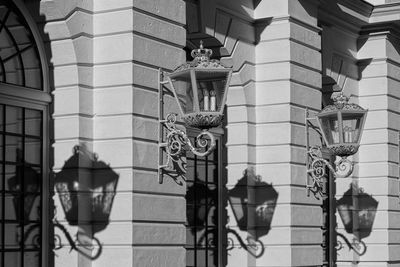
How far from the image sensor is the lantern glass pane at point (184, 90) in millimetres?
12578

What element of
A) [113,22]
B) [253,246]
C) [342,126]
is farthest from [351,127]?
[113,22]

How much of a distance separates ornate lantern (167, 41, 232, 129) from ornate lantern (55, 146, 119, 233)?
1.35m

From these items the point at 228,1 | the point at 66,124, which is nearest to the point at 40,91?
the point at 66,124

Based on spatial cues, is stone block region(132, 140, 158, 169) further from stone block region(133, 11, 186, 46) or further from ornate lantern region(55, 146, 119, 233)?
stone block region(133, 11, 186, 46)

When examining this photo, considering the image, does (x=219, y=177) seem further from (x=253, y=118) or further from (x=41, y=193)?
(x=41, y=193)

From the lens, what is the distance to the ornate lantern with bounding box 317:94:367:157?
16031mm

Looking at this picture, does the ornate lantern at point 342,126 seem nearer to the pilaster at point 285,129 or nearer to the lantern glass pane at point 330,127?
the lantern glass pane at point 330,127

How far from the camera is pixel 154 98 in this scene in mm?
13375

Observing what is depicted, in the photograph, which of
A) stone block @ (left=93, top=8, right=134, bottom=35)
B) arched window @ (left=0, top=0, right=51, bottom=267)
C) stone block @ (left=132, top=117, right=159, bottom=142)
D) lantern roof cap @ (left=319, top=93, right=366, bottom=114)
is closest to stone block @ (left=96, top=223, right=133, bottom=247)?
arched window @ (left=0, top=0, right=51, bottom=267)

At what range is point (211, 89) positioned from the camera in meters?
12.5

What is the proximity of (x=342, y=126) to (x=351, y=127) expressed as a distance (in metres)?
0.18

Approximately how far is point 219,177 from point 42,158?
4526 millimetres

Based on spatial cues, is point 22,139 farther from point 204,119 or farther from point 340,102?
point 340,102

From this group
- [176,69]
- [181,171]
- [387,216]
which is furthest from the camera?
[387,216]
